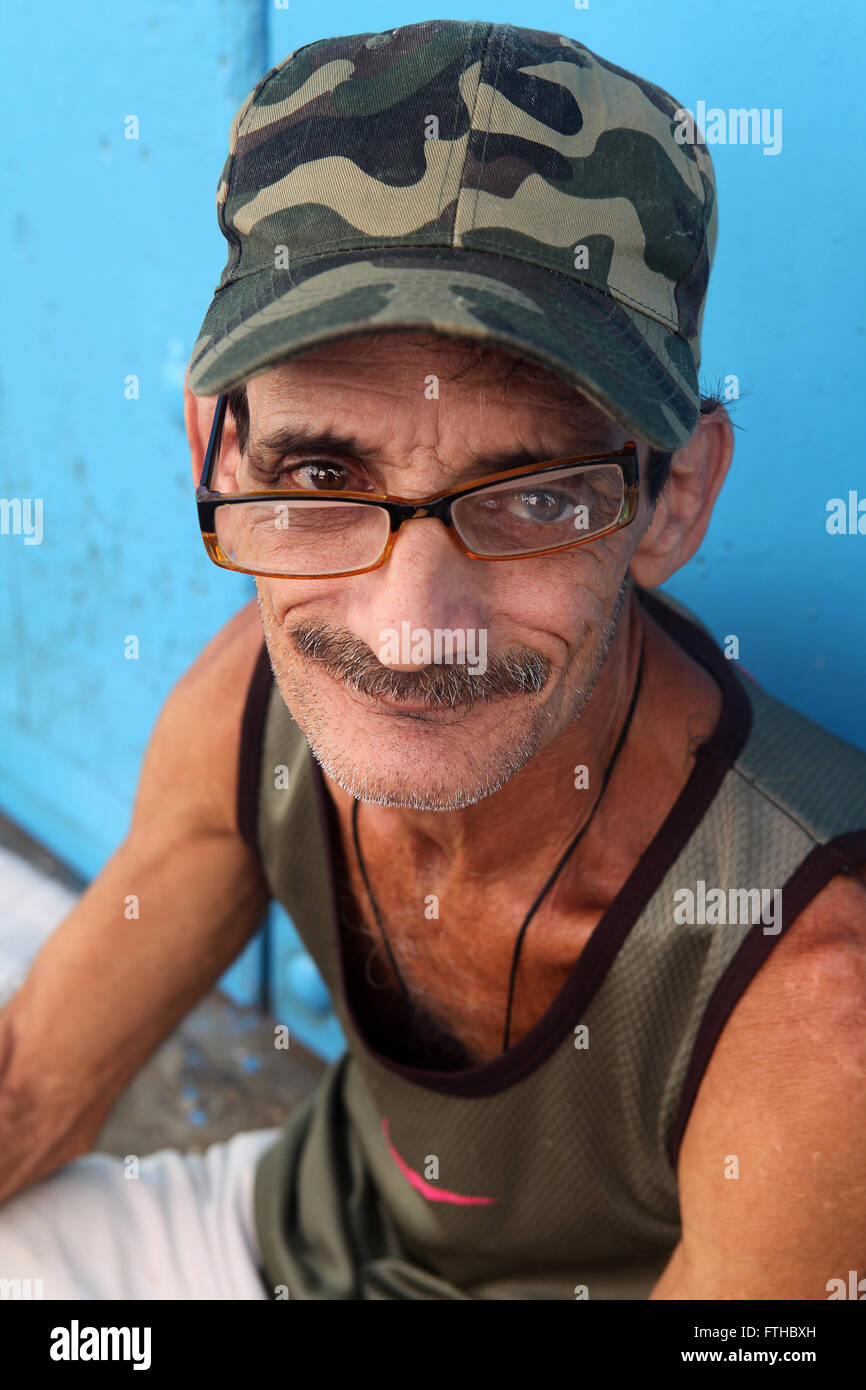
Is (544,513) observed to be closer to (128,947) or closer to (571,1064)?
(571,1064)

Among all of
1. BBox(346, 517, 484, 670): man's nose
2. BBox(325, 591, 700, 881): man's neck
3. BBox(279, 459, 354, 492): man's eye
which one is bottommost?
BBox(325, 591, 700, 881): man's neck

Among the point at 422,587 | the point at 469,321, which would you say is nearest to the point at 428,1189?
the point at 422,587

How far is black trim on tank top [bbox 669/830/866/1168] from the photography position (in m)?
1.32

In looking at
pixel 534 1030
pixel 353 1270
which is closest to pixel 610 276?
pixel 534 1030

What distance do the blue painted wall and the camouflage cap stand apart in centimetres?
45

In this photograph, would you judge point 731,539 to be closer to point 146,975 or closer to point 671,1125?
point 671,1125

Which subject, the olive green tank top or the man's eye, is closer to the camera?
the man's eye

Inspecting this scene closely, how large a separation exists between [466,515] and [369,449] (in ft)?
0.39

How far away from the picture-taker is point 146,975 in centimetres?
186

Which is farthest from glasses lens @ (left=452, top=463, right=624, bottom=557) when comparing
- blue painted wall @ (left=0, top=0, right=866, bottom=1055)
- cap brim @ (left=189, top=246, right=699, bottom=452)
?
blue painted wall @ (left=0, top=0, right=866, bottom=1055)

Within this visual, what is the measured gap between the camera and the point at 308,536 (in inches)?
50.9

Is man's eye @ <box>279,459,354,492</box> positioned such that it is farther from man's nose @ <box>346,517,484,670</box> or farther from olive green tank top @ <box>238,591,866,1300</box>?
olive green tank top @ <box>238,591,866,1300</box>

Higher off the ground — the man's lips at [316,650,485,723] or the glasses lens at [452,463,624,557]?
the glasses lens at [452,463,624,557]

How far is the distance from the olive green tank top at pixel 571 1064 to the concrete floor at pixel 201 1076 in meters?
0.93
